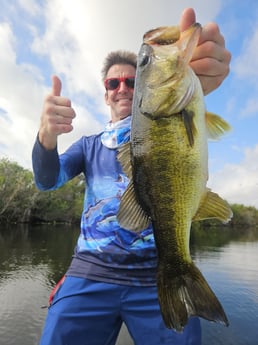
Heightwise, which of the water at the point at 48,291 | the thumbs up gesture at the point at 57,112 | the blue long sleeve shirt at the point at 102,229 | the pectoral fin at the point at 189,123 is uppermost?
the thumbs up gesture at the point at 57,112

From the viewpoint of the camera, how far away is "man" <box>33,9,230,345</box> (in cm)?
210

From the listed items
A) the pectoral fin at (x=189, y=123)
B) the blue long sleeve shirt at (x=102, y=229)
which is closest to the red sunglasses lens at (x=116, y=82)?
the blue long sleeve shirt at (x=102, y=229)

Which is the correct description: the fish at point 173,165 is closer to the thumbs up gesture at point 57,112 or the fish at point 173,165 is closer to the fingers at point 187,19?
the fingers at point 187,19

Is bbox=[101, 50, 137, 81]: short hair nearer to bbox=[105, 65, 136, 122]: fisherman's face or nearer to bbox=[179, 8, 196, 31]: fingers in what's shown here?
bbox=[105, 65, 136, 122]: fisherman's face

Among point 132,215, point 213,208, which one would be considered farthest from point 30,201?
point 213,208

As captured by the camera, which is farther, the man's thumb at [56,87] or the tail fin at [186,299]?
the man's thumb at [56,87]

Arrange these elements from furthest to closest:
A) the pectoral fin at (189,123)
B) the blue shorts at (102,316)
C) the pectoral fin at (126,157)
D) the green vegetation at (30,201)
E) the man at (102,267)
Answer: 1. the green vegetation at (30,201)
2. the blue shorts at (102,316)
3. the man at (102,267)
4. the pectoral fin at (126,157)
5. the pectoral fin at (189,123)

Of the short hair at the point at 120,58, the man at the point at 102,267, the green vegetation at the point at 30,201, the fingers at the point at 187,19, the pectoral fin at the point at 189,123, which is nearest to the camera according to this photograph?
the pectoral fin at the point at 189,123

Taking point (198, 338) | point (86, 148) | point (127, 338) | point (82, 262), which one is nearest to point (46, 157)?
point (86, 148)

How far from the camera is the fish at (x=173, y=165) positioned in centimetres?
178

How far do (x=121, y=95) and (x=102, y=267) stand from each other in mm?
1597

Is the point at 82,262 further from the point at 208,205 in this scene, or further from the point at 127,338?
the point at 127,338

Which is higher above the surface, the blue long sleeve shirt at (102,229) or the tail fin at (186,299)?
the blue long sleeve shirt at (102,229)

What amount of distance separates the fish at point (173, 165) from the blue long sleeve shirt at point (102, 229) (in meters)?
0.49
